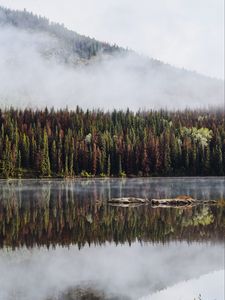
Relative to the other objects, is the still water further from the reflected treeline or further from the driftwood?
the driftwood

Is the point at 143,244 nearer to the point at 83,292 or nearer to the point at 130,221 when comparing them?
the point at 130,221

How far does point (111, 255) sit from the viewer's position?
44.1 metres

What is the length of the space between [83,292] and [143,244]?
16.1m

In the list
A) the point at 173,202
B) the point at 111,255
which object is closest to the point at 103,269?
the point at 111,255

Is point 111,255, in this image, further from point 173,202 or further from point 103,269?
point 173,202

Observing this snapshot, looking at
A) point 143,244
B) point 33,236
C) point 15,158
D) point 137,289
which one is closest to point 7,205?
point 33,236

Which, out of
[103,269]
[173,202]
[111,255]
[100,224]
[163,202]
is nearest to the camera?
[103,269]

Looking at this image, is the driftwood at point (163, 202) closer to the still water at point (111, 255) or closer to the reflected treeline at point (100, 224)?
the reflected treeline at point (100, 224)

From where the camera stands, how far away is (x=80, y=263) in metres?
41.3

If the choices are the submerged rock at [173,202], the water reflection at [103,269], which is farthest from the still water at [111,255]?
the submerged rock at [173,202]

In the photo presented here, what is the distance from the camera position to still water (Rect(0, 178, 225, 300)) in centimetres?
3484

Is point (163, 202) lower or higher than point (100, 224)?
higher

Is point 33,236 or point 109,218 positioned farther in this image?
point 109,218

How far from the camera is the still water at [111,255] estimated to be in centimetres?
3484
